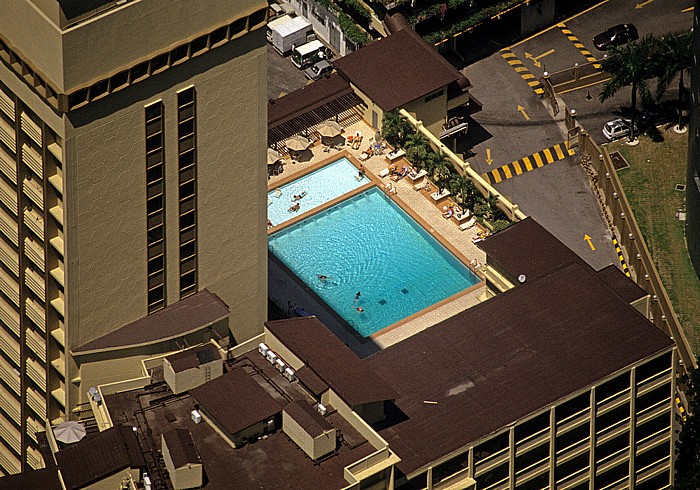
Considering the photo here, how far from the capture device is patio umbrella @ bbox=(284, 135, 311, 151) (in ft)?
594

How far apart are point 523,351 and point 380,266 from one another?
2709 cm

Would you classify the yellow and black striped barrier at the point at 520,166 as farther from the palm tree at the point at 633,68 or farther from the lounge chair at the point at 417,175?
the lounge chair at the point at 417,175

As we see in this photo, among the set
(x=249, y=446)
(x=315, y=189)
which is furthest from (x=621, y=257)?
(x=249, y=446)

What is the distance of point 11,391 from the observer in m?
151

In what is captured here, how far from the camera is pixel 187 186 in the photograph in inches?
5418

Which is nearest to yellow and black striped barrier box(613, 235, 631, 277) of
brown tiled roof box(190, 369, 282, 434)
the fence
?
the fence

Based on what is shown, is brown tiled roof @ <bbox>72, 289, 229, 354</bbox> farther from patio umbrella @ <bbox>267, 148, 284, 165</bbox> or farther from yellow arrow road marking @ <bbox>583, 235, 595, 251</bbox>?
yellow arrow road marking @ <bbox>583, 235, 595, 251</bbox>

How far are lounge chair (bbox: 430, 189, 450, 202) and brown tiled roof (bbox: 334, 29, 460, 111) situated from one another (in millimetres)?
9974

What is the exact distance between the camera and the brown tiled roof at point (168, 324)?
459ft

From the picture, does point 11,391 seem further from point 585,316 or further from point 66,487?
point 585,316

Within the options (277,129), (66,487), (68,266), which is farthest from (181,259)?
(277,129)

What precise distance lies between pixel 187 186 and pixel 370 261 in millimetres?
37597

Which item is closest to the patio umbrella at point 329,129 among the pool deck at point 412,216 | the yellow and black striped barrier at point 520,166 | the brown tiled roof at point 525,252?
the pool deck at point 412,216

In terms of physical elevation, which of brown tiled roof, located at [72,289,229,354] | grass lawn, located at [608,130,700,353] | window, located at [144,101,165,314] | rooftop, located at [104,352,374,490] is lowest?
grass lawn, located at [608,130,700,353]
